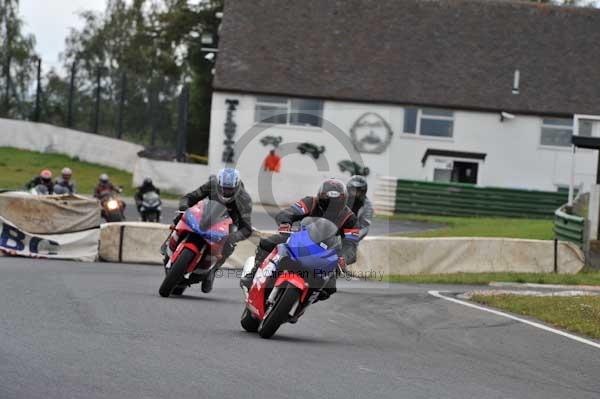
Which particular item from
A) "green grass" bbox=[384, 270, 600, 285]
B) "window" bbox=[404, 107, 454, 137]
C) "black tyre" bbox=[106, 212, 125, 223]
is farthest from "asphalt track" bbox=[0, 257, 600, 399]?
"window" bbox=[404, 107, 454, 137]

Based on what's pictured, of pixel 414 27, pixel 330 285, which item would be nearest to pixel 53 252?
pixel 330 285

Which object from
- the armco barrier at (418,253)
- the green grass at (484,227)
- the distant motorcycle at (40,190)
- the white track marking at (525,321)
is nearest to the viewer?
the white track marking at (525,321)

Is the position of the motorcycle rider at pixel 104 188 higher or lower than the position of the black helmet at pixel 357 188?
lower

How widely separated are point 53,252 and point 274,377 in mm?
12644

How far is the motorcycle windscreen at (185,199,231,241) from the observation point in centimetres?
1341

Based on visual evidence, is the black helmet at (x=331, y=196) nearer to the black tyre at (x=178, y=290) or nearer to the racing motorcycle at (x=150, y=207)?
the black tyre at (x=178, y=290)

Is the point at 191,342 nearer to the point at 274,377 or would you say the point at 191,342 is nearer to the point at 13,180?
the point at 274,377

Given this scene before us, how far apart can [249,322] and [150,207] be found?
50.1ft

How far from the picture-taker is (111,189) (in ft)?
85.9

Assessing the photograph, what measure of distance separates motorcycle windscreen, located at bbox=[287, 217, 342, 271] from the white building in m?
32.9

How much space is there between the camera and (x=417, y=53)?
151 feet

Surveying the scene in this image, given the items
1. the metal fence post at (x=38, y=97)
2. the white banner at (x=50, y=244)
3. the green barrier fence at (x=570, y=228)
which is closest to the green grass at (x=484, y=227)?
the green barrier fence at (x=570, y=228)

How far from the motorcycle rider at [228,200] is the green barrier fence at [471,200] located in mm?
26346

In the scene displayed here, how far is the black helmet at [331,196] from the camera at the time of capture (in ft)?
35.2
